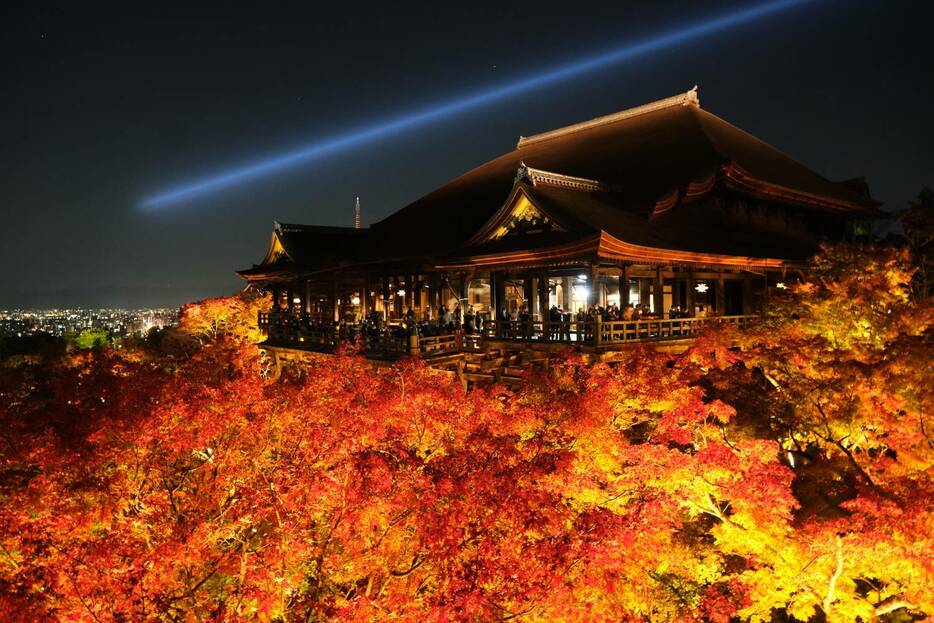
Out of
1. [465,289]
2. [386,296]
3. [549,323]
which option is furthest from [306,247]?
[549,323]

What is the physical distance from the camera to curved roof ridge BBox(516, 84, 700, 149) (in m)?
34.9

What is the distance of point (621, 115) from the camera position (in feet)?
123

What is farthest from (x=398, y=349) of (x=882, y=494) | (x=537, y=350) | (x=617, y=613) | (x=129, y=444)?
(x=882, y=494)

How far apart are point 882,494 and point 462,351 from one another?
39.9 ft

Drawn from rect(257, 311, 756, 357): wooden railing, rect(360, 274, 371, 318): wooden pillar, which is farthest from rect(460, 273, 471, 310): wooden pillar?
rect(360, 274, 371, 318): wooden pillar

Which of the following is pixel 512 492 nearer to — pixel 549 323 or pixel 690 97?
pixel 549 323

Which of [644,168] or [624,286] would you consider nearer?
[624,286]

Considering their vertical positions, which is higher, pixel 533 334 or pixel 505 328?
pixel 505 328

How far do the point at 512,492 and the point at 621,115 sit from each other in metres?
34.0

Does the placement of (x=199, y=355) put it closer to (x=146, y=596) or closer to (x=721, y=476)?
(x=146, y=596)

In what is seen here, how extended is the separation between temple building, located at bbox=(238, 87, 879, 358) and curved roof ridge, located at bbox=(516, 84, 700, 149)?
0.09 metres

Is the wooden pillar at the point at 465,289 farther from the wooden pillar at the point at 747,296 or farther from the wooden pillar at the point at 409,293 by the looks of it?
the wooden pillar at the point at 747,296

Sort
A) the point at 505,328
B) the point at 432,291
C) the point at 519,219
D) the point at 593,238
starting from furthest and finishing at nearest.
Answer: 1. the point at 432,291
2. the point at 519,219
3. the point at 505,328
4. the point at 593,238

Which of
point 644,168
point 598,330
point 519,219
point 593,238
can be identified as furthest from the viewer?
point 644,168
